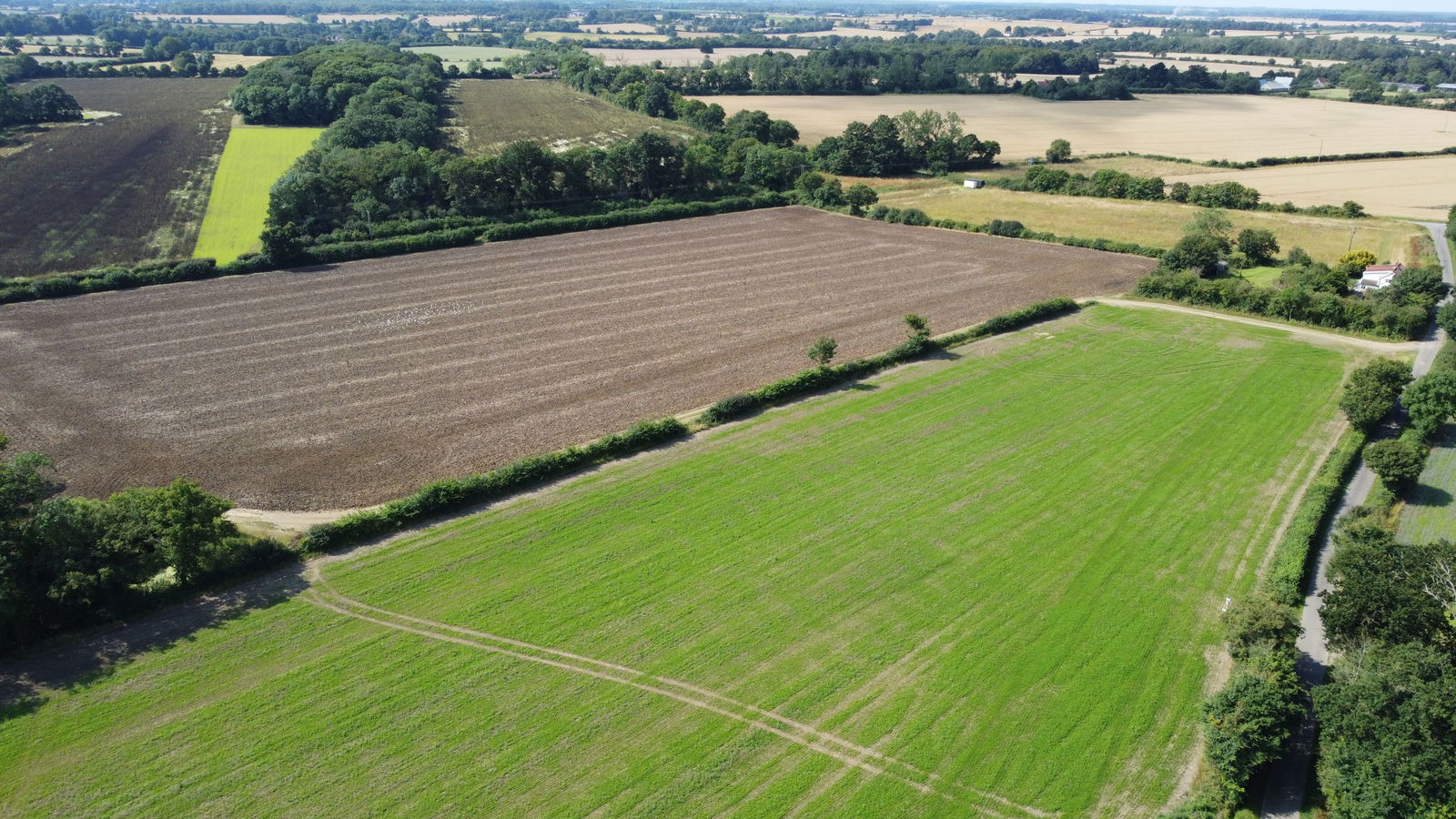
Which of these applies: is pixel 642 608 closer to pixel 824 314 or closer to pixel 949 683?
pixel 949 683

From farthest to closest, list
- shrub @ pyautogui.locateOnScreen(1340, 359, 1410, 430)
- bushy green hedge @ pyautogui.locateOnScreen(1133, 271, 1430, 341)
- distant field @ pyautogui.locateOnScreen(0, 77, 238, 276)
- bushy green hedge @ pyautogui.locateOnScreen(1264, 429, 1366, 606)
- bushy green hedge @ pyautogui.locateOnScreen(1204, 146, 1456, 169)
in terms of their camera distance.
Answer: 1. bushy green hedge @ pyautogui.locateOnScreen(1204, 146, 1456, 169)
2. distant field @ pyautogui.locateOnScreen(0, 77, 238, 276)
3. bushy green hedge @ pyautogui.locateOnScreen(1133, 271, 1430, 341)
4. shrub @ pyautogui.locateOnScreen(1340, 359, 1410, 430)
5. bushy green hedge @ pyautogui.locateOnScreen(1264, 429, 1366, 606)

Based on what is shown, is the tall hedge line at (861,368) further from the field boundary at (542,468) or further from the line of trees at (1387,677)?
the line of trees at (1387,677)

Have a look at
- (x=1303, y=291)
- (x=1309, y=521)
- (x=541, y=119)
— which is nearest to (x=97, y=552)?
(x=1309, y=521)

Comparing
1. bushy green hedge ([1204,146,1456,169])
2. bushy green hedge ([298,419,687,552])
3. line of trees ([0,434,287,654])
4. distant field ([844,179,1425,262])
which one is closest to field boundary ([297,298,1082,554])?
bushy green hedge ([298,419,687,552])

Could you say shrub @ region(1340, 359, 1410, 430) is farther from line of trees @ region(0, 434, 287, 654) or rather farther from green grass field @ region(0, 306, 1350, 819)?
line of trees @ region(0, 434, 287, 654)

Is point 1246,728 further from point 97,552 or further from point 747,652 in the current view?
point 97,552

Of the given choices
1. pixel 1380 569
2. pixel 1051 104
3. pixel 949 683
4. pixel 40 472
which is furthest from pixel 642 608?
pixel 1051 104

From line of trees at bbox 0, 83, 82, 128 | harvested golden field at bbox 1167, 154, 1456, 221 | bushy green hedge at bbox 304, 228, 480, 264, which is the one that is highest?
line of trees at bbox 0, 83, 82, 128
